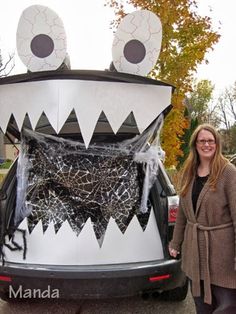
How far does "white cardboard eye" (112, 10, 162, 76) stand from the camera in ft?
10.6

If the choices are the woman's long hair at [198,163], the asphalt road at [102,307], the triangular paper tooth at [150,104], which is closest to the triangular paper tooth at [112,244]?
Answer: the woman's long hair at [198,163]

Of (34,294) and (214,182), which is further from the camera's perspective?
(34,294)

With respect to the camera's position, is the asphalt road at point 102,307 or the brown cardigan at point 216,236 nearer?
the brown cardigan at point 216,236

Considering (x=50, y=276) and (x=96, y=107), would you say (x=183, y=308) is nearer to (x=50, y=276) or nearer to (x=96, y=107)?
(x=50, y=276)

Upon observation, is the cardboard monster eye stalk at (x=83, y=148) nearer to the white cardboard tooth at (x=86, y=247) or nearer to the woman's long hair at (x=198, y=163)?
the white cardboard tooth at (x=86, y=247)

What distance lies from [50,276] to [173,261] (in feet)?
3.04

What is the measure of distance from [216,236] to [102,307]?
5.59 ft

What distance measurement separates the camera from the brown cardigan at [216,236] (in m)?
2.59

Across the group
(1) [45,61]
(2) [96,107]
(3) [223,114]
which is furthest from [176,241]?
(3) [223,114]

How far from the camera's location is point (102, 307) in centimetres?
385

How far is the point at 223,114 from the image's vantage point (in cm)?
5788

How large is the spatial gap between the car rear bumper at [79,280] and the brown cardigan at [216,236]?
0.47 metres

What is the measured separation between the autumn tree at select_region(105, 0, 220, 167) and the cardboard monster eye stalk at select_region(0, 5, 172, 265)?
15.2 ft

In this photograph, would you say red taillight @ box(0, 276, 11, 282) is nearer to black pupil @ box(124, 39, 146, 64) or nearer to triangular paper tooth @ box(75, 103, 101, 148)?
triangular paper tooth @ box(75, 103, 101, 148)
